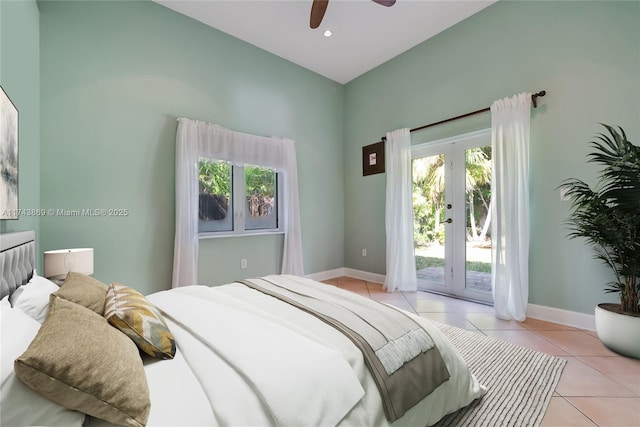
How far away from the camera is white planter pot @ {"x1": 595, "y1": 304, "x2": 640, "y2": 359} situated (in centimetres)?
192

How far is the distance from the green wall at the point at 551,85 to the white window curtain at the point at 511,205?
0.46 ft

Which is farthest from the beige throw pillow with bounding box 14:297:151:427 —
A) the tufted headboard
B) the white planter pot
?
the white planter pot

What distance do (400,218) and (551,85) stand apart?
81.6 inches

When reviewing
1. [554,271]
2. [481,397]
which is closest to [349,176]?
[554,271]

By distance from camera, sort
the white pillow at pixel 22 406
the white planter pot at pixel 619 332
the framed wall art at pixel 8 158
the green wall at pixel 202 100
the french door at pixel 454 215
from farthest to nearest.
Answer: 1. the french door at pixel 454 215
2. the green wall at pixel 202 100
3. the white planter pot at pixel 619 332
4. the framed wall art at pixel 8 158
5. the white pillow at pixel 22 406

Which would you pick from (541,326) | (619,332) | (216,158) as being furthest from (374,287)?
(216,158)

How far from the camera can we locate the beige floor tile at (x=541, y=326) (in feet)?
8.21

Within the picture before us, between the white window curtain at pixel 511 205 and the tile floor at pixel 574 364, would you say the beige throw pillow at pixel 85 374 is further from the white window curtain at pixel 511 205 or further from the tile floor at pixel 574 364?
the white window curtain at pixel 511 205

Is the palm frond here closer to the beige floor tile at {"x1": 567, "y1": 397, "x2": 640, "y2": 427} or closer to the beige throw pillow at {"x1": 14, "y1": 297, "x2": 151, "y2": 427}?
the beige floor tile at {"x1": 567, "y1": 397, "x2": 640, "y2": 427}

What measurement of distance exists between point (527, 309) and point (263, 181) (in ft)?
11.4

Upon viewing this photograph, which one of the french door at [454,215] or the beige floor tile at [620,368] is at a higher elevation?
the french door at [454,215]

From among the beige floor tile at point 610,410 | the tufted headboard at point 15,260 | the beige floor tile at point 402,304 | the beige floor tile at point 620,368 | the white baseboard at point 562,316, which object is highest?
the tufted headboard at point 15,260

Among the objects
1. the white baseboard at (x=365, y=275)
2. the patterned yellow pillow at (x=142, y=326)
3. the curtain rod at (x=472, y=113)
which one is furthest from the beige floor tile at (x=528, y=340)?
the patterned yellow pillow at (x=142, y=326)

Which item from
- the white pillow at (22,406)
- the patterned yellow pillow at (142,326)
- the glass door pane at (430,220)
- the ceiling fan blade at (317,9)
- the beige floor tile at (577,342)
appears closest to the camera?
the white pillow at (22,406)
